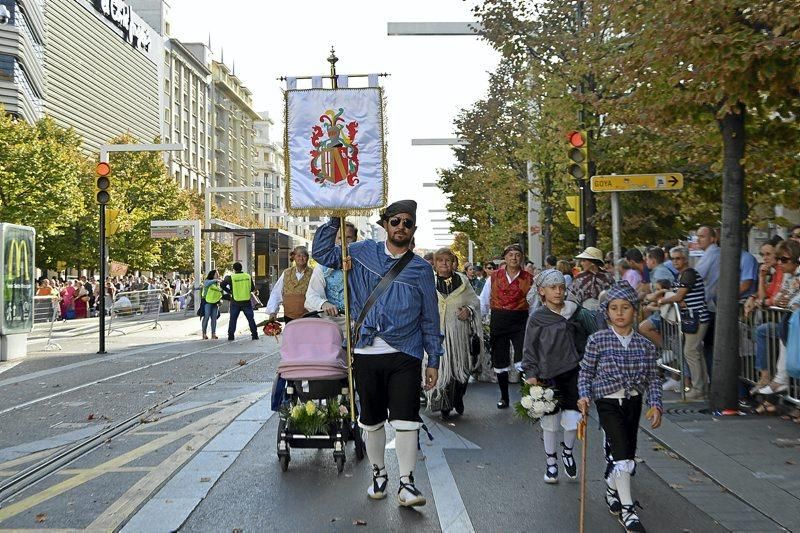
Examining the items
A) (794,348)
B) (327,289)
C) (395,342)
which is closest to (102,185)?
(327,289)

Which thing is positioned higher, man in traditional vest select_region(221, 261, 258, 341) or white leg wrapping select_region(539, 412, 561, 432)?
man in traditional vest select_region(221, 261, 258, 341)

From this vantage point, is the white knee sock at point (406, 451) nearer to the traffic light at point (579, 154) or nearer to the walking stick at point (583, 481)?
the walking stick at point (583, 481)

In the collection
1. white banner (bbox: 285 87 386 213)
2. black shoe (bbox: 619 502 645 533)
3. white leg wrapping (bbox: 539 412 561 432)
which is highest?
white banner (bbox: 285 87 386 213)

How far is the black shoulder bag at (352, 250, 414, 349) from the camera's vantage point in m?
6.00

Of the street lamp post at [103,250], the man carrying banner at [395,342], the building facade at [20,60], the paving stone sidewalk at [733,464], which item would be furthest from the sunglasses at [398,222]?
the building facade at [20,60]

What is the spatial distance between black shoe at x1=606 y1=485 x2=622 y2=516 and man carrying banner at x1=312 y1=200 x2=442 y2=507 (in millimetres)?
1112

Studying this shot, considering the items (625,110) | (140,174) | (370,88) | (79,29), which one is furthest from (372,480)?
(79,29)

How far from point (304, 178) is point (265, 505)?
271 centimetres

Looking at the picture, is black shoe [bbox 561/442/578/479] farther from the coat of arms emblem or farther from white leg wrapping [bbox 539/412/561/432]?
the coat of arms emblem

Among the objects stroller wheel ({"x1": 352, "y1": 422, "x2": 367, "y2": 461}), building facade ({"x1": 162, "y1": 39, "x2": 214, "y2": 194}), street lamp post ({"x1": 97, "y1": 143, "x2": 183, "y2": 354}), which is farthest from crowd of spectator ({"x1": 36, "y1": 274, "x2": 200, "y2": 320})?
building facade ({"x1": 162, "y1": 39, "x2": 214, "y2": 194})

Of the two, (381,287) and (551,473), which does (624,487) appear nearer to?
(551,473)

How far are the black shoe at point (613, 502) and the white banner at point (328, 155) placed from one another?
9.27 ft

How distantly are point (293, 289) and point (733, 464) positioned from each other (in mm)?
5737

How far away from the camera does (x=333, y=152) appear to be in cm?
759
